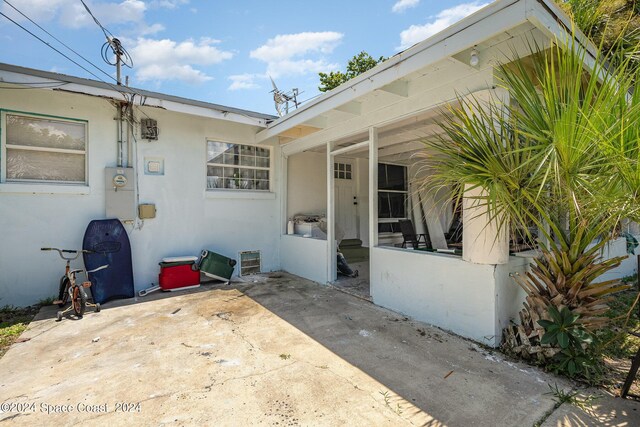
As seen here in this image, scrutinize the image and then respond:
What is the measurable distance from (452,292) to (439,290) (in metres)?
0.18

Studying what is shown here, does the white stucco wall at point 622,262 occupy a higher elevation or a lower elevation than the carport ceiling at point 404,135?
lower

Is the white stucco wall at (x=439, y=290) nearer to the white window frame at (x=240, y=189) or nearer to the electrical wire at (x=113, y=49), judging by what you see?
the white window frame at (x=240, y=189)

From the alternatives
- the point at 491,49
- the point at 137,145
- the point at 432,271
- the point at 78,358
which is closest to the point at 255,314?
the point at 78,358

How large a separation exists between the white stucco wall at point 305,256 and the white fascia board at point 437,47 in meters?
2.72

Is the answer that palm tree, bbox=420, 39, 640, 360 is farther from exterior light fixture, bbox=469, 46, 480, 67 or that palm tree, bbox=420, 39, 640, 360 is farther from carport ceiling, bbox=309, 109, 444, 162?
carport ceiling, bbox=309, 109, 444, 162

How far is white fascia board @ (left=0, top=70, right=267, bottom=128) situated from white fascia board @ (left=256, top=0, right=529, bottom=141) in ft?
6.71

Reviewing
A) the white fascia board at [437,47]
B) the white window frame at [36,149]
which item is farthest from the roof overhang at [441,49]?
the white window frame at [36,149]

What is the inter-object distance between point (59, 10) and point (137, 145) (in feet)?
7.25

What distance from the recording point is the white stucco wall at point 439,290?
316 centimetres

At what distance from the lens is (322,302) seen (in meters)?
4.69

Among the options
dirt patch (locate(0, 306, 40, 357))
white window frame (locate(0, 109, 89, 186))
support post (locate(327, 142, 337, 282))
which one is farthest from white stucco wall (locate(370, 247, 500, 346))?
white window frame (locate(0, 109, 89, 186))

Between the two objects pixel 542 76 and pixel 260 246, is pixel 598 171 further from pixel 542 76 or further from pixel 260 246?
pixel 260 246

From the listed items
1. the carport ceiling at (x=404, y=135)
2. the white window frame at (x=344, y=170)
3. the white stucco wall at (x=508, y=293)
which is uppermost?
the carport ceiling at (x=404, y=135)

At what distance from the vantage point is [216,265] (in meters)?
5.80
